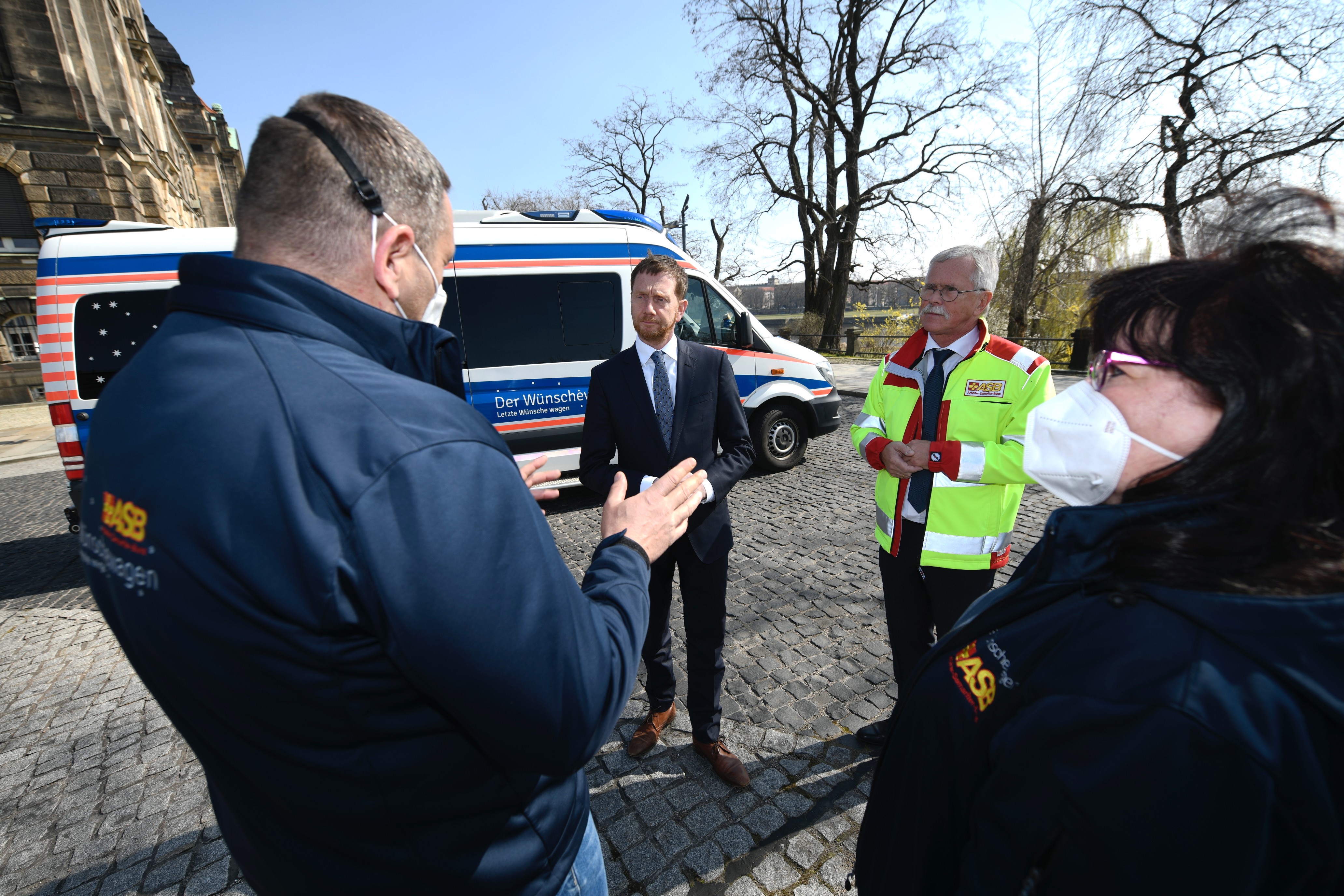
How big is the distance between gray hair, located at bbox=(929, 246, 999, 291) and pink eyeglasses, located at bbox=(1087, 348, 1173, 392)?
1.44 metres

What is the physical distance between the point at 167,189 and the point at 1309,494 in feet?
104

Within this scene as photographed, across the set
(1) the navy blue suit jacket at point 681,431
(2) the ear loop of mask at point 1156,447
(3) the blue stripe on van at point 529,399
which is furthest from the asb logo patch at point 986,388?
(3) the blue stripe on van at point 529,399

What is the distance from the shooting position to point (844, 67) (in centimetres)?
2159

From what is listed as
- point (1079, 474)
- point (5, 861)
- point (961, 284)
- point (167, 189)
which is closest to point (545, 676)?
A: point (1079, 474)

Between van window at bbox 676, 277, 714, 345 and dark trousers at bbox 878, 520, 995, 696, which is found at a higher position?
van window at bbox 676, 277, 714, 345

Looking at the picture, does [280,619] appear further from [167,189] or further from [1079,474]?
[167,189]

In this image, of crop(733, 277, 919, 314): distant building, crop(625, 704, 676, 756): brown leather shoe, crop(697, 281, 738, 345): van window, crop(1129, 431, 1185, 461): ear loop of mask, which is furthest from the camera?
crop(733, 277, 919, 314): distant building

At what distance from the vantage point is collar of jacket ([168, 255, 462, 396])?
854 millimetres

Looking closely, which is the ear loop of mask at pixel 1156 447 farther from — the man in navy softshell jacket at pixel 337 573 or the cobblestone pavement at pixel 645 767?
the cobblestone pavement at pixel 645 767

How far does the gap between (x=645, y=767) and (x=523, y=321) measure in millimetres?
4444

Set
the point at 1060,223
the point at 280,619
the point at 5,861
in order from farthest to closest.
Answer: the point at 1060,223
the point at 5,861
the point at 280,619

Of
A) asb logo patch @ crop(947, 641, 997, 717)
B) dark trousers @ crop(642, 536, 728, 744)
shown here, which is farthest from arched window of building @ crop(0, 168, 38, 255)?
asb logo patch @ crop(947, 641, 997, 717)

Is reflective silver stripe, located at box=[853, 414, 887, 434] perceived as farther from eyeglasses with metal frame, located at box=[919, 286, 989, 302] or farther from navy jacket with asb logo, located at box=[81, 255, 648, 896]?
navy jacket with asb logo, located at box=[81, 255, 648, 896]

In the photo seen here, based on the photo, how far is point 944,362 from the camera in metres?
2.51
